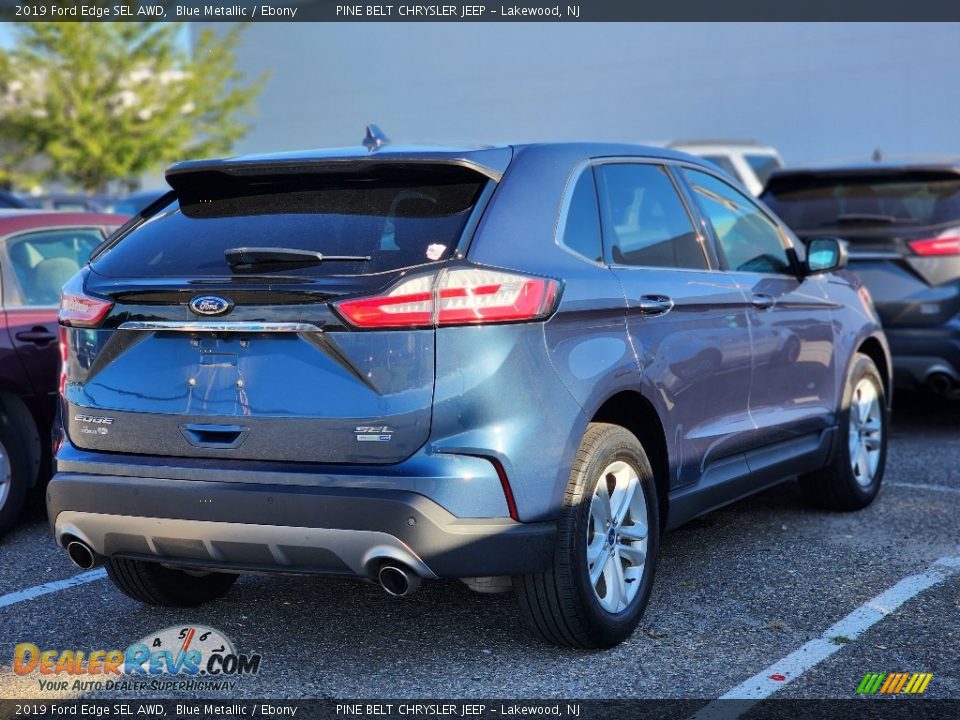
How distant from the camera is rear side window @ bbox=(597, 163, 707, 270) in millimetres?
4633

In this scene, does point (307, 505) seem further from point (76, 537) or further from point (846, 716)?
point (846, 716)

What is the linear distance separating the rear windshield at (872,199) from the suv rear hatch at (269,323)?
480cm

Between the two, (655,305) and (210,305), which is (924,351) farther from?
(210,305)

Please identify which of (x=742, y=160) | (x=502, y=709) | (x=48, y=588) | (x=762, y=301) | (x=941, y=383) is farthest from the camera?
(x=742, y=160)

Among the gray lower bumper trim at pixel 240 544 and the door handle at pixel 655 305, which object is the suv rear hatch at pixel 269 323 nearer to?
the gray lower bumper trim at pixel 240 544

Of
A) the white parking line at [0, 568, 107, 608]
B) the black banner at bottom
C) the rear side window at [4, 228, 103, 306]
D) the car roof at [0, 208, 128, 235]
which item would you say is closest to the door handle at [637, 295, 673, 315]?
the black banner at bottom

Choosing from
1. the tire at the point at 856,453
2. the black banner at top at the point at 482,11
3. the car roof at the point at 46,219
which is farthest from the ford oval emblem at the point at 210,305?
the black banner at top at the point at 482,11

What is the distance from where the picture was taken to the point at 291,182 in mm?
4309

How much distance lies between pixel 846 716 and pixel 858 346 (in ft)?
9.57

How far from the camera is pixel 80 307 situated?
4.24m

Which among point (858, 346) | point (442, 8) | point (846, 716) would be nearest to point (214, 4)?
point (442, 8)

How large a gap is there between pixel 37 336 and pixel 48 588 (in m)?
1.45

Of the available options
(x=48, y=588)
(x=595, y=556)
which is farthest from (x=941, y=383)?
(x=48, y=588)

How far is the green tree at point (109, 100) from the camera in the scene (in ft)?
109
